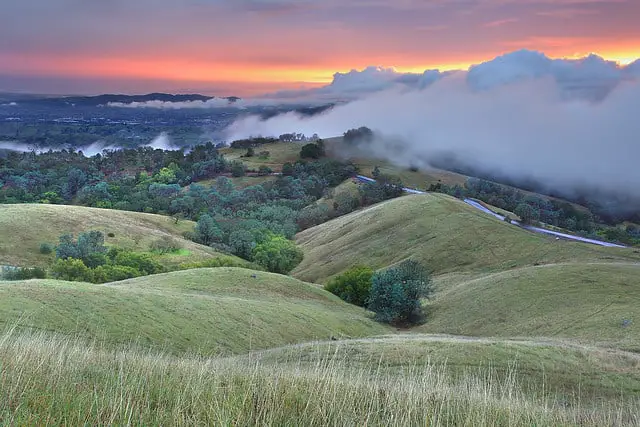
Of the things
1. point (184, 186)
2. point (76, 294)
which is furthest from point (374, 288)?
point (184, 186)

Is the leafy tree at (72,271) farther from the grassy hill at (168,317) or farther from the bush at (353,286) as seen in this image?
the bush at (353,286)

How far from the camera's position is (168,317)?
95.8 feet

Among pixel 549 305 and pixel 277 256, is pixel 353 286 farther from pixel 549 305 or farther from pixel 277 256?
pixel 277 256

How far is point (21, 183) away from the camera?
165 m

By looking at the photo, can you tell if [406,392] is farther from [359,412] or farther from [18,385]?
[18,385]

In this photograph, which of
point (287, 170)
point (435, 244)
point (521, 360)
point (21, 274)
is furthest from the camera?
point (287, 170)

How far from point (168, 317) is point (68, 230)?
77782 millimetres

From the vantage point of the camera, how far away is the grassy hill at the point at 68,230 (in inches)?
3297

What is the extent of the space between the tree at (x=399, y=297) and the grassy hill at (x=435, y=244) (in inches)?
586

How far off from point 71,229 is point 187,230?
1116 inches

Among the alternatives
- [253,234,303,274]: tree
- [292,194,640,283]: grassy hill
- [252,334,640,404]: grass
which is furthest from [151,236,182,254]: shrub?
[252,334,640,404]: grass

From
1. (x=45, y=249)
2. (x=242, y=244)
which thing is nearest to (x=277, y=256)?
(x=242, y=244)

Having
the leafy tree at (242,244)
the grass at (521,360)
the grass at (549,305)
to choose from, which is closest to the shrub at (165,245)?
the leafy tree at (242,244)

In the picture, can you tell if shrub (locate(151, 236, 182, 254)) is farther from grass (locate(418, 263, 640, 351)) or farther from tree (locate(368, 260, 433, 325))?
grass (locate(418, 263, 640, 351))
